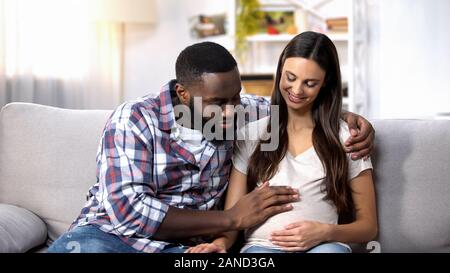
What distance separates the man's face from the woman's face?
0.14m

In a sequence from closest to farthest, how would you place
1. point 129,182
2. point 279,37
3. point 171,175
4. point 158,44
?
point 129,182, point 171,175, point 279,37, point 158,44

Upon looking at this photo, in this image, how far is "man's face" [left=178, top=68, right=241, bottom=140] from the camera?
5.40 ft

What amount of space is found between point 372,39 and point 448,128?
2.27 metres

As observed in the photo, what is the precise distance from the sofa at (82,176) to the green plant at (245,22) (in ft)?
6.59

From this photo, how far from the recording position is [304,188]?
→ 1.71 m

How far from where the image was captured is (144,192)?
1.60 metres

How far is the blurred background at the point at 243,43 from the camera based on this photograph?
146 inches

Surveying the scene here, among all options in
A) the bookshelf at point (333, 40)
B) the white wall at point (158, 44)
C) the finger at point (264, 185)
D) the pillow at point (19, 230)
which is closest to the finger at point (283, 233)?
the finger at point (264, 185)

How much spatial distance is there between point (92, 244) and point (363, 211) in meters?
0.70

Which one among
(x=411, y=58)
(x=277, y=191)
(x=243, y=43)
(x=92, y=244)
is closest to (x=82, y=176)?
(x=92, y=244)

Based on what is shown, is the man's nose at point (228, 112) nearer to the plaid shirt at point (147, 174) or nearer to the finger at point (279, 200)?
the plaid shirt at point (147, 174)

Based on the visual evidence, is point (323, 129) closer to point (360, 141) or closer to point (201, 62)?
point (360, 141)

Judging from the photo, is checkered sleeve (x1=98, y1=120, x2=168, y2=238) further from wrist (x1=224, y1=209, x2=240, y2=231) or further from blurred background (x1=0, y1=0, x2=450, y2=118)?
blurred background (x1=0, y1=0, x2=450, y2=118)
